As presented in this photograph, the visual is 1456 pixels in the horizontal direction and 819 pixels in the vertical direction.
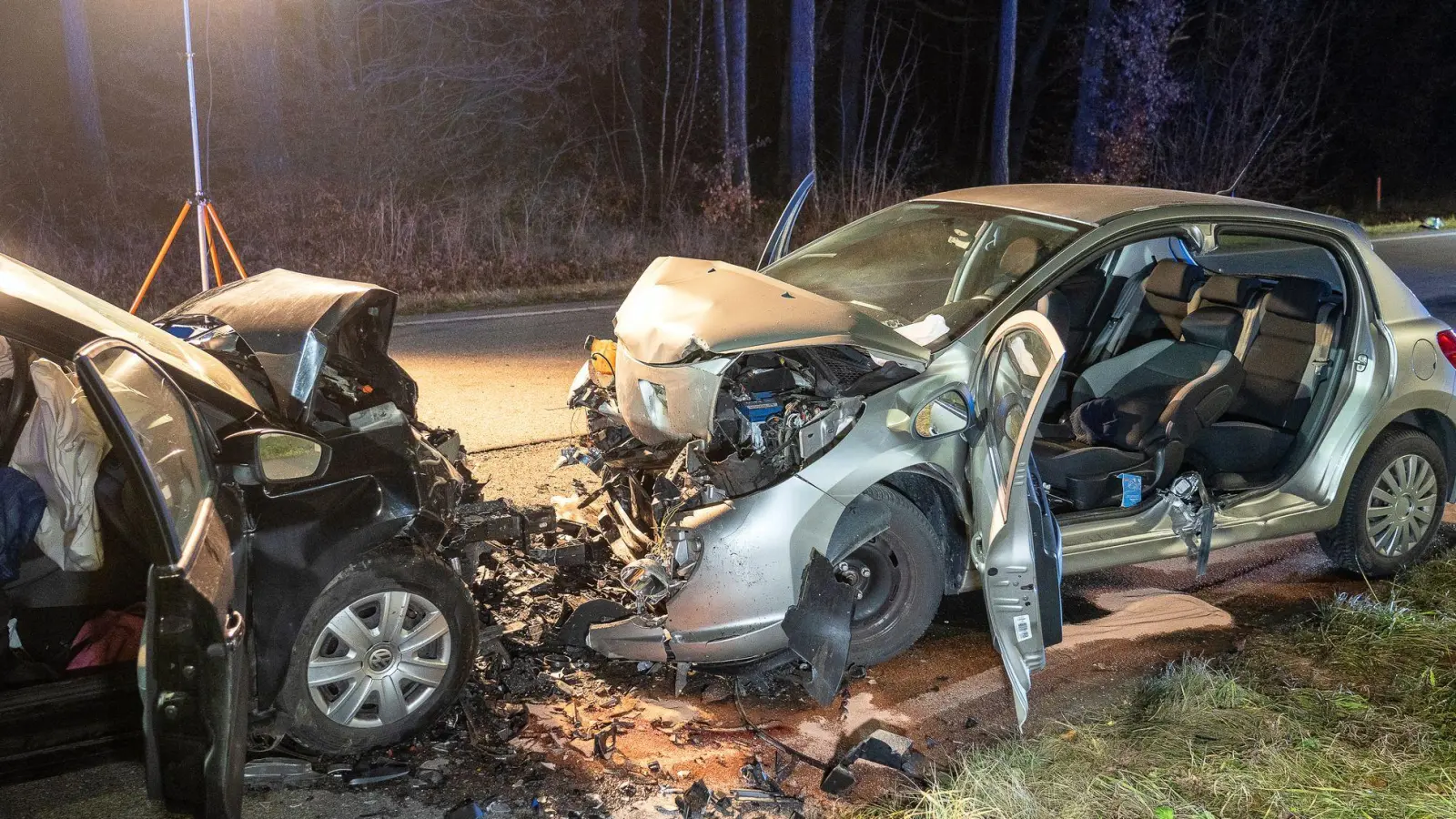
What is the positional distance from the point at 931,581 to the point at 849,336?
3.30 ft

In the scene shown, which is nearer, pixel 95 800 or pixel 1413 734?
pixel 95 800

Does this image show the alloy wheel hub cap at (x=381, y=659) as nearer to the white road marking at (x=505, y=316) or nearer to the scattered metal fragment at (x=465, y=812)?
the scattered metal fragment at (x=465, y=812)

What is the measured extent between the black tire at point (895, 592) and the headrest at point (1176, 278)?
2.08 m

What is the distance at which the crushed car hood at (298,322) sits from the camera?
4.10m

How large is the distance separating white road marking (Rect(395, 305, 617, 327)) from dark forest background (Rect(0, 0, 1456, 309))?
1045 millimetres

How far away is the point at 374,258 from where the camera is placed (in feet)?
49.4

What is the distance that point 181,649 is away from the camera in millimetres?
2777

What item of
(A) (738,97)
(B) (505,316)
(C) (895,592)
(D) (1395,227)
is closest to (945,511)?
(C) (895,592)

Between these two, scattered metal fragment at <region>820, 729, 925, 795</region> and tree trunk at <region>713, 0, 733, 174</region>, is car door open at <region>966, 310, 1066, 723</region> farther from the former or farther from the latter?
tree trunk at <region>713, 0, 733, 174</region>

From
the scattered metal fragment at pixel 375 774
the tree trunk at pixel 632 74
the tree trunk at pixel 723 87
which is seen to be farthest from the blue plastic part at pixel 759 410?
the tree trunk at pixel 632 74

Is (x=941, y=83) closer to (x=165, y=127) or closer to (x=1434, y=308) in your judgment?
(x=165, y=127)

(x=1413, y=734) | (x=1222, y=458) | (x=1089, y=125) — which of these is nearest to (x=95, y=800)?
(x=1413, y=734)

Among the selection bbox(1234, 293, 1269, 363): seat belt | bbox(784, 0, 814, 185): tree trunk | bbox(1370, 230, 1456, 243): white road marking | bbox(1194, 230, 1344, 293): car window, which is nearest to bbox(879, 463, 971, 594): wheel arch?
bbox(1234, 293, 1269, 363): seat belt

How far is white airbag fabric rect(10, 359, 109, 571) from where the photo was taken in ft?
11.7
